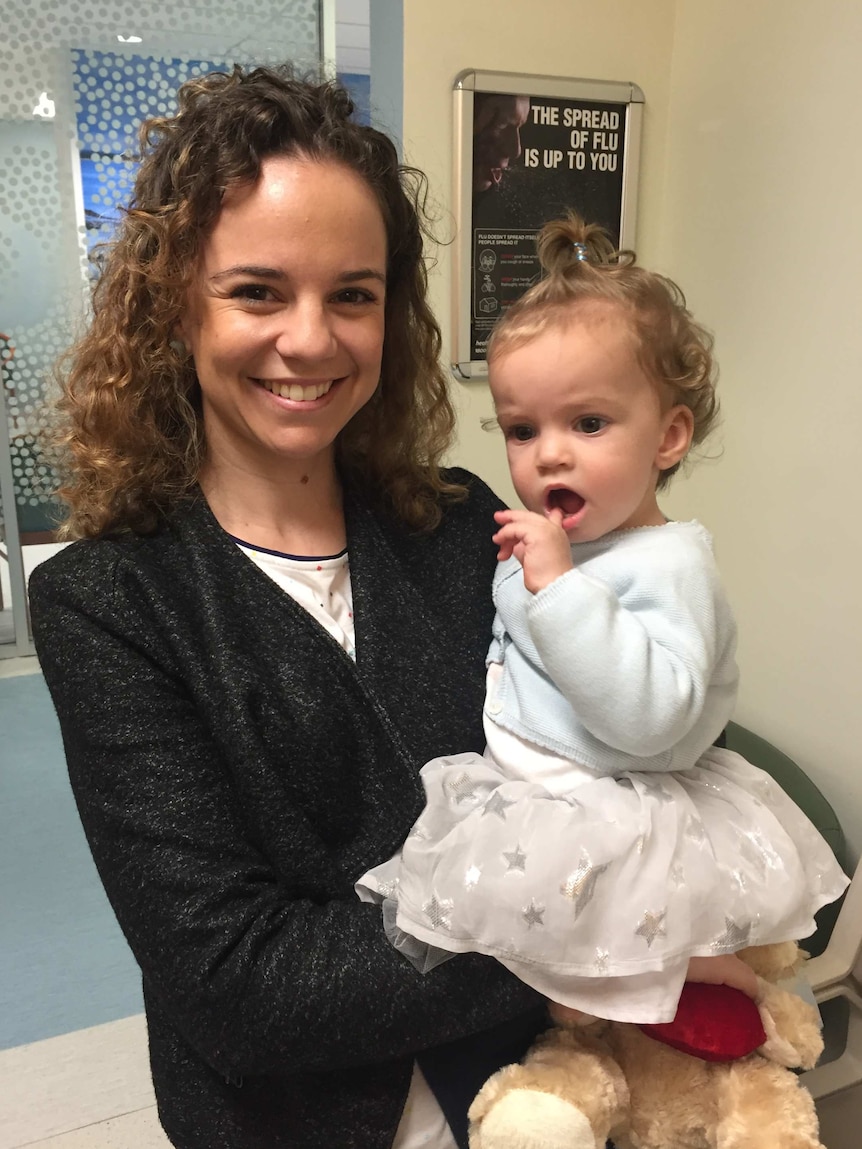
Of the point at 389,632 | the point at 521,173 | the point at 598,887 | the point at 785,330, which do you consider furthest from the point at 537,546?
the point at 521,173

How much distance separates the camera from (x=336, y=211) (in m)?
0.98

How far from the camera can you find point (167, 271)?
→ 1.00m

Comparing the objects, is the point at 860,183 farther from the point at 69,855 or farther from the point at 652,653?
the point at 69,855

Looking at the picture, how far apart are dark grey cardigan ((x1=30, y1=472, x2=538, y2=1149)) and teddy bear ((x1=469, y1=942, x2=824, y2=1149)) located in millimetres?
72

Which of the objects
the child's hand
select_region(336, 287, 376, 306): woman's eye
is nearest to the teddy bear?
the child's hand

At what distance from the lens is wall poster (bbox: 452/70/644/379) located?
6.93 feet

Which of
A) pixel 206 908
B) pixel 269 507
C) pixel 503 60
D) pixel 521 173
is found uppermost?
pixel 503 60

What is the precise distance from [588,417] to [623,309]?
5.2 inches

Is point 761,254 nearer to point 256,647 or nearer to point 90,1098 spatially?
point 256,647

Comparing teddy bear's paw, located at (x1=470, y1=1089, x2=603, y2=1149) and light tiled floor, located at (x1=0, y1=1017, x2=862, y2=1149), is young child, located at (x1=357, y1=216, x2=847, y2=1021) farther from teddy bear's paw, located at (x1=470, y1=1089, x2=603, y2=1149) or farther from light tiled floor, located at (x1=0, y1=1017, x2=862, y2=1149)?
light tiled floor, located at (x1=0, y1=1017, x2=862, y2=1149)

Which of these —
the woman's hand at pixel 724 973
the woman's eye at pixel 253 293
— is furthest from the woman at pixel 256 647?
the woman's hand at pixel 724 973

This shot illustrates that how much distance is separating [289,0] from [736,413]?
2064 millimetres

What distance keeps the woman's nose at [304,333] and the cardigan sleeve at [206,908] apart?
32 centimetres

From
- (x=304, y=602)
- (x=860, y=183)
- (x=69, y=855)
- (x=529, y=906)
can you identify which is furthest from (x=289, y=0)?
(x=529, y=906)
